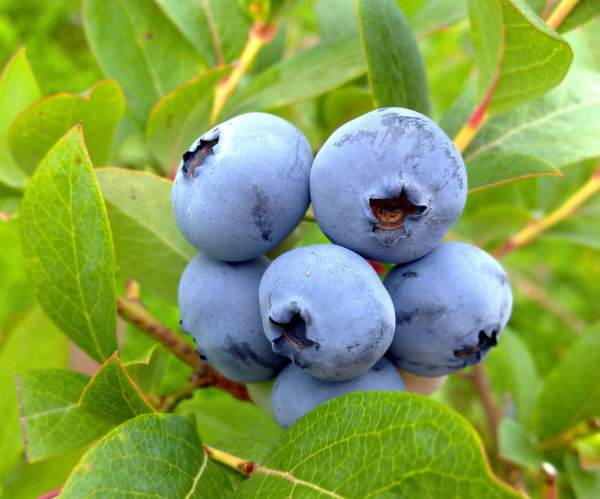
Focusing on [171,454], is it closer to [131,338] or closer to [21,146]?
[21,146]

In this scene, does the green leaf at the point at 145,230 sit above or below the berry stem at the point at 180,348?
above

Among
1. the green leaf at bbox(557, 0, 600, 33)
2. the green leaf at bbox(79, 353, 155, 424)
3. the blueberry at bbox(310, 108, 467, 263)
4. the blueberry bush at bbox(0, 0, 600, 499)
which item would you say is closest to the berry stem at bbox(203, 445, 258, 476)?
the blueberry bush at bbox(0, 0, 600, 499)

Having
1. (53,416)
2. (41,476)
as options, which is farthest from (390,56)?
(41,476)

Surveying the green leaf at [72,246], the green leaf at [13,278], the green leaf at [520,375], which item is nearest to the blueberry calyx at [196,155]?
the green leaf at [72,246]

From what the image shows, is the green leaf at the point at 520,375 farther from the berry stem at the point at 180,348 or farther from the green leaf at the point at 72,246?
the green leaf at the point at 72,246

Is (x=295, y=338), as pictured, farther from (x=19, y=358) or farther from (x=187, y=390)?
(x=19, y=358)

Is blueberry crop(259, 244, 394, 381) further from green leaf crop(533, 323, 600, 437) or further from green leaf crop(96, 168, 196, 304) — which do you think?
green leaf crop(533, 323, 600, 437)

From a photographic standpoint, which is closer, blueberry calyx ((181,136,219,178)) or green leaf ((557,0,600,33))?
blueberry calyx ((181,136,219,178))

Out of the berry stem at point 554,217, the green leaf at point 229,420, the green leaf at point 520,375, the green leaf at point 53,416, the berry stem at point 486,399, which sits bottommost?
the berry stem at point 486,399
